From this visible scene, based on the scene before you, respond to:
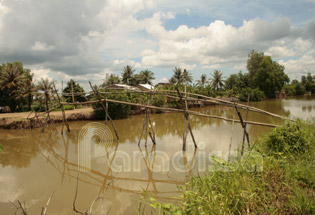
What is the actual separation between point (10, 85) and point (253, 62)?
117 feet

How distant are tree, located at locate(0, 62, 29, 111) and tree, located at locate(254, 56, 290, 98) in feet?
108

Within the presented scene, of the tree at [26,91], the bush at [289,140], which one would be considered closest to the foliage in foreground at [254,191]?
the bush at [289,140]

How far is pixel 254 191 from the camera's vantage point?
272 centimetres

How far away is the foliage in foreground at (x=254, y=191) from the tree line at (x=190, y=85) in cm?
1403

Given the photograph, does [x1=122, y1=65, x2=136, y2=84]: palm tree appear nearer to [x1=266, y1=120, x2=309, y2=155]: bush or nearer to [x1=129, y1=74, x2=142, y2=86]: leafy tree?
[x1=129, y1=74, x2=142, y2=86]: leafy tree

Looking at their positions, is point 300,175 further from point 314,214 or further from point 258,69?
point 258,69

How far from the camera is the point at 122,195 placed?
3889 mm

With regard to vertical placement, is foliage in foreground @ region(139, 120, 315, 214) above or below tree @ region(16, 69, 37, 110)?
below

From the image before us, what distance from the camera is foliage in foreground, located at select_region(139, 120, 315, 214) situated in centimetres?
235

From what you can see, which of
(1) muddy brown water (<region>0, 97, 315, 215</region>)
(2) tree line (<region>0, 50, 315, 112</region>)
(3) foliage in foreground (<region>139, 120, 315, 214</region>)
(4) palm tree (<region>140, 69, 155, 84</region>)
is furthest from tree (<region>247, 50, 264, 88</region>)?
(3) foliage in foreground (<region>139, 120, 315, 214</region>)

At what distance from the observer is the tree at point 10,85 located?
20.5 meters

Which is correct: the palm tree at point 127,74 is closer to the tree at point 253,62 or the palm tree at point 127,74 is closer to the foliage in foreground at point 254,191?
the tree at point 253,62

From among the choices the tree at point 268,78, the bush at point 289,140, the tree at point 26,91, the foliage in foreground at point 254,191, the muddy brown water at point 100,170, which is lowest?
the muddy brown water at point 100,170

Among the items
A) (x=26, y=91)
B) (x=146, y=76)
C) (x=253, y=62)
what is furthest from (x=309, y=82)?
(x=26, y=91)
